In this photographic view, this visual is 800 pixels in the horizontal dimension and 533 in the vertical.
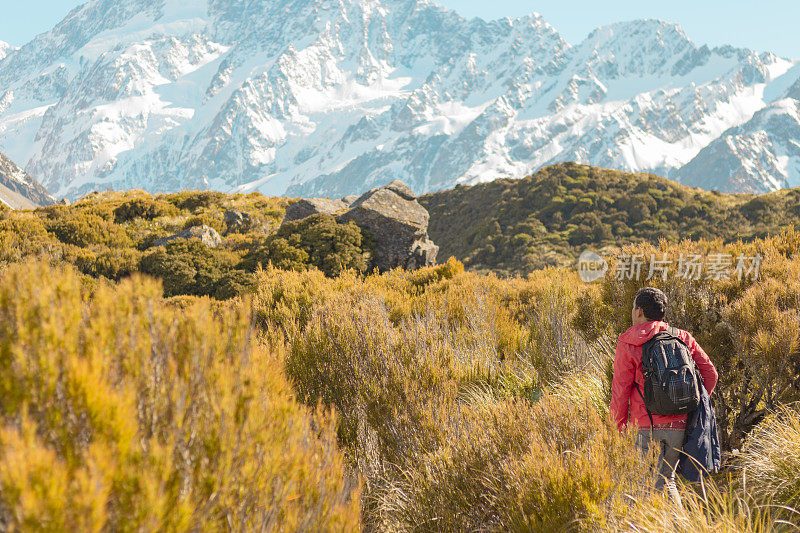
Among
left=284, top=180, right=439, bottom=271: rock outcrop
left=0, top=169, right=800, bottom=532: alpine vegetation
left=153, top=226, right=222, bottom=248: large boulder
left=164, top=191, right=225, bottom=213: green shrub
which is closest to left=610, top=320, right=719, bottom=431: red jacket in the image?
left=0, top=169, right=800, bottom=532: alpine vegetation

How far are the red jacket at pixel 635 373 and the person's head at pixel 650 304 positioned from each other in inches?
3.0

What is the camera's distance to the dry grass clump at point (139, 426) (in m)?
1.18

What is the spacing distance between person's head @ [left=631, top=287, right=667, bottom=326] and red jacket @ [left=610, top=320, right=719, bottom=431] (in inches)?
3.0

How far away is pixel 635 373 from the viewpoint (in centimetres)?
343

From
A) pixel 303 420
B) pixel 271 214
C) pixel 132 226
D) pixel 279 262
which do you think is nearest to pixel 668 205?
pixel 271 214

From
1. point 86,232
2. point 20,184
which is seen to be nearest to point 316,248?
point 86,232

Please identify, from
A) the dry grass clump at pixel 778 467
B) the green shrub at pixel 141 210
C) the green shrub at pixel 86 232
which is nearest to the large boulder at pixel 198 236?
the green shrub at pixel 86 232

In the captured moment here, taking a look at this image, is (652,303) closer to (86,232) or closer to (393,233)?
(393,233)

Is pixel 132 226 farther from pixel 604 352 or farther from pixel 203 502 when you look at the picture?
pixel 203 502

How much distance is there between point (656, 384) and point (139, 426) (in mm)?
3161

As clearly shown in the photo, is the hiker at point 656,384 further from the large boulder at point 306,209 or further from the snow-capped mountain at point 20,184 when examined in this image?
the snow-capped mountain at point 20,184

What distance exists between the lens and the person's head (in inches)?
138

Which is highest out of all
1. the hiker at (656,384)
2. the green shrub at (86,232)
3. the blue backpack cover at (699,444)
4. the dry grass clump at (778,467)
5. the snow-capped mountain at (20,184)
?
the snow-capped mountain at (20,184)

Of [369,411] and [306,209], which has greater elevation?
[306,209]
